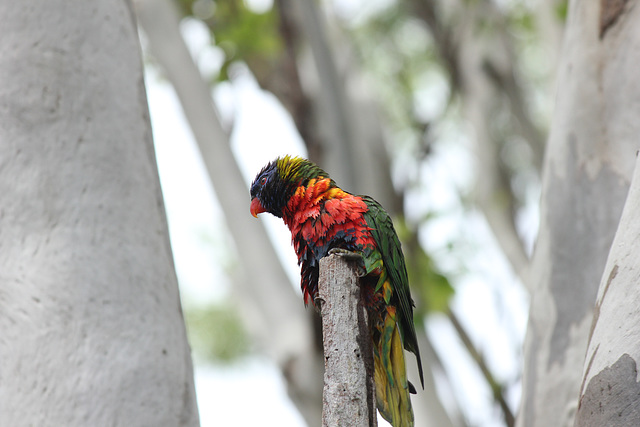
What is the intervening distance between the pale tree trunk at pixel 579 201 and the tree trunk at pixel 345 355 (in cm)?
129

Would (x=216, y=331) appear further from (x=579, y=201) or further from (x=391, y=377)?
(x=391, y=377)

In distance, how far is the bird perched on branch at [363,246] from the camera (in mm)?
2117

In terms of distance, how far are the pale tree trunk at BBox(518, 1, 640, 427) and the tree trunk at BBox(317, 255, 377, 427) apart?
1.29m

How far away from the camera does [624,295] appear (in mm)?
1628

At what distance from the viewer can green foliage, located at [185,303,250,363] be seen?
A: 10.3 metres

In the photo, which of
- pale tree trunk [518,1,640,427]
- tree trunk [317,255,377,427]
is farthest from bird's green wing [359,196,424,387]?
pale tree trunk [518,1,640,427]

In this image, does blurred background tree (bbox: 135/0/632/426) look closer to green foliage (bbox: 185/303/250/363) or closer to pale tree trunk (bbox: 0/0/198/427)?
pale tree trunk (bbox: 0/0/198/427)

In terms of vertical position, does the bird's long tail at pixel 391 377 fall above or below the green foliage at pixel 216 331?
below

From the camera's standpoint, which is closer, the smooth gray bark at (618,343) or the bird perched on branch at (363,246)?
the smooth gray bark at (618,343)

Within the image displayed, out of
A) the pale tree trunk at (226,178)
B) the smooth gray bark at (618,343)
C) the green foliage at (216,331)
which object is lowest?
the smooth gray bark at (618,343)

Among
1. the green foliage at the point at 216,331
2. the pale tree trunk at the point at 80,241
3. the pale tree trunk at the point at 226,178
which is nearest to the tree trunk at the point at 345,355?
the pale tree trunk at the point at 80,241

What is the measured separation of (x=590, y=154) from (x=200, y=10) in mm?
3364

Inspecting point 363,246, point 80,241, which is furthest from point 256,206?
point 80,241

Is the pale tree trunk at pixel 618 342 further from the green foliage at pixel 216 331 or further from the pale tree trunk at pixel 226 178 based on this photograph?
the green foliage at pixel 216 331
